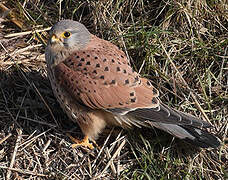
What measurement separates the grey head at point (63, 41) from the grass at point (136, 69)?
472mm

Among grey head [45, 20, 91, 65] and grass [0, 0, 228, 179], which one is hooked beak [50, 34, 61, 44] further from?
grass [0, 0, 228, 179]

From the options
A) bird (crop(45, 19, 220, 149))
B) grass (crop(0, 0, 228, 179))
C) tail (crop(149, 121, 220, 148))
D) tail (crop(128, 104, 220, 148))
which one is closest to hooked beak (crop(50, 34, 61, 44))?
bird (crop(45, 19, 220, 149))

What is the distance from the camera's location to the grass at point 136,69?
3.97m

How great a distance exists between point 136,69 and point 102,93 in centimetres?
82

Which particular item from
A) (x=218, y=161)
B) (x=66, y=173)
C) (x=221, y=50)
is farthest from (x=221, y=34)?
(x=66, y=173)

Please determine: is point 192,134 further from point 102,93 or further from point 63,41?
point 63,41

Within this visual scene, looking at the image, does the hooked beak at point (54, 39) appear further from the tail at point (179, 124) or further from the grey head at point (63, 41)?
the tail at point (179, 124)

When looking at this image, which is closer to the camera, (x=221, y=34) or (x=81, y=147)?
(x=81, y=147)

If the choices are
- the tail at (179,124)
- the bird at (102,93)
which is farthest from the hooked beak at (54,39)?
the tail at (179,124)

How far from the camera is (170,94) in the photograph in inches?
176

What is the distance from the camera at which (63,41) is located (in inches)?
161

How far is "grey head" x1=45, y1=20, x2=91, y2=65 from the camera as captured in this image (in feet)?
13.3

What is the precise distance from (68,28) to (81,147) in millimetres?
1162

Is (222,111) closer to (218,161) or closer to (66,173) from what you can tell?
(218,161)
